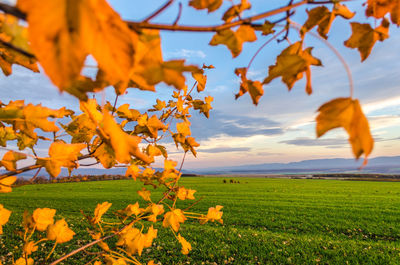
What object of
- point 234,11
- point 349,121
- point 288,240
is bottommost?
point 288,240

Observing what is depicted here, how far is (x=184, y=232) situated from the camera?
20.9 feet

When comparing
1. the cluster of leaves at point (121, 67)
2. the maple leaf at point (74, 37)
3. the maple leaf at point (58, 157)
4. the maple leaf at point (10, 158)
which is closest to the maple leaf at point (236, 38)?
the cluster of leaves at point (121, 67)

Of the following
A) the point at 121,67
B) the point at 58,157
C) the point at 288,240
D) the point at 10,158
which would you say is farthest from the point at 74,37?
the point at 288,240

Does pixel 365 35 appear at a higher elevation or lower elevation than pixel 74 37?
higher

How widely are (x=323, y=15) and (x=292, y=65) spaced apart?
15 cm

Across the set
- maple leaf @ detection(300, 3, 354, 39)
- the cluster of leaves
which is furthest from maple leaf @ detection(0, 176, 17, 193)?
maple leaf @ detection(300, 3, 354, 39)

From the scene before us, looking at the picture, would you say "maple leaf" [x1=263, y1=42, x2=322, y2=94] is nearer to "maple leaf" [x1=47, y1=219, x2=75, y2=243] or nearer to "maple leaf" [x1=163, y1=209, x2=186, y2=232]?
"maple leaf" [x1=163, y1=209, x2=186, y2=232]

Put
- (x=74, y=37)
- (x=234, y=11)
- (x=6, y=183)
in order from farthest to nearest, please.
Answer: (x=6, y=183)
(x=234, y=11)
(x=74, y=37)

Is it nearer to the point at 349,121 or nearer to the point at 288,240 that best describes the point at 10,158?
the point at 349,121

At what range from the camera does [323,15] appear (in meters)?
0.47

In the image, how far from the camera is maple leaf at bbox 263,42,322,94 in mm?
433

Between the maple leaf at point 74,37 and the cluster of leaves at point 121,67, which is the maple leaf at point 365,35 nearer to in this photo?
the cluster of leaves at point 121,67

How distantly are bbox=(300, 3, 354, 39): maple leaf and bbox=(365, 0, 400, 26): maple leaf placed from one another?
0.06m

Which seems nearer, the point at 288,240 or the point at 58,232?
the point at 58,232
